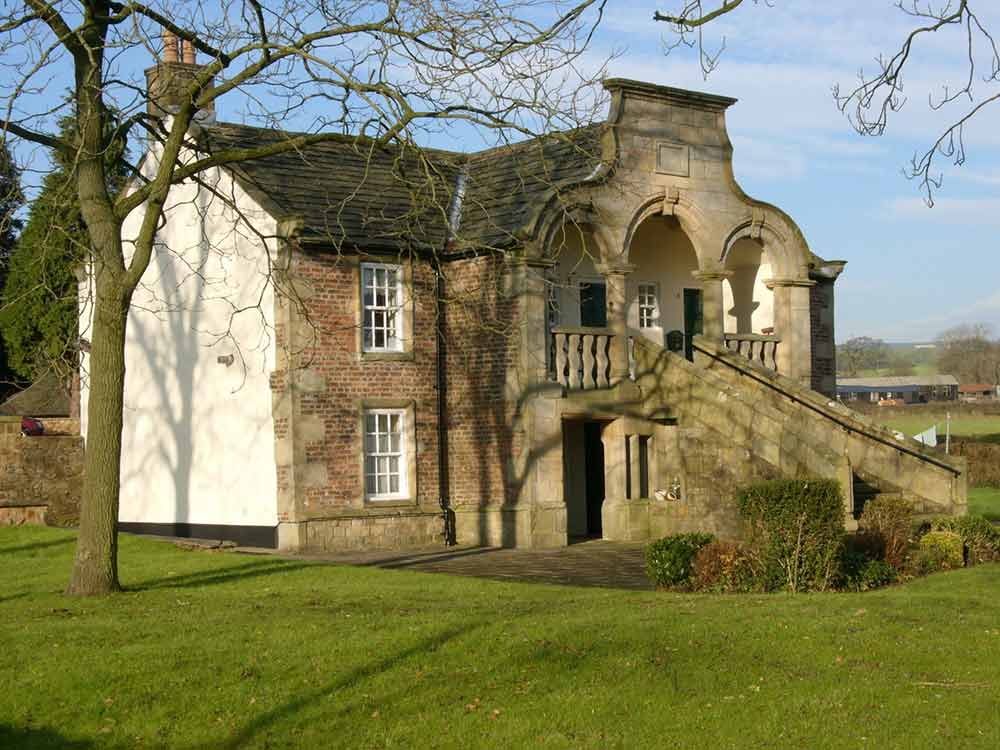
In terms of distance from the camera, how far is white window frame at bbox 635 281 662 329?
30.0 metres

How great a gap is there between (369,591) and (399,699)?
5.89 m

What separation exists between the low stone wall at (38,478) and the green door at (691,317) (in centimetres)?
1300

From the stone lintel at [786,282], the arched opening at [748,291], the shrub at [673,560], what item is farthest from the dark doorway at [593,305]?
the shrub at [673,560]

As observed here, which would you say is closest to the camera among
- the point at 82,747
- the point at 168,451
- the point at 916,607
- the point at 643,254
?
the point at 82,747

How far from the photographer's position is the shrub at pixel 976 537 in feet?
66.2

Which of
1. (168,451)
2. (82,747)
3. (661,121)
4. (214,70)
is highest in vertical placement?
(661,121)

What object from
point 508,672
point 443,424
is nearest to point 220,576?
point 443,424

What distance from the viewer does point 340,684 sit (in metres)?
12.0

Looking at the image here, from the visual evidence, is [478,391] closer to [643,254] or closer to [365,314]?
[365,314]

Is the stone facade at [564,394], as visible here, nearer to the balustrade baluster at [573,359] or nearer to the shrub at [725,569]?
the balustrade baluster at [573,359]

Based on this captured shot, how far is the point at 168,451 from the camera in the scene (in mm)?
27625

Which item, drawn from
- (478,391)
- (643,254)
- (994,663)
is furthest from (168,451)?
(994,663)

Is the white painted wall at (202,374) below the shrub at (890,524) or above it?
above

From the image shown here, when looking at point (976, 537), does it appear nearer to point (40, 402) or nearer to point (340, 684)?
point (340, 684)
